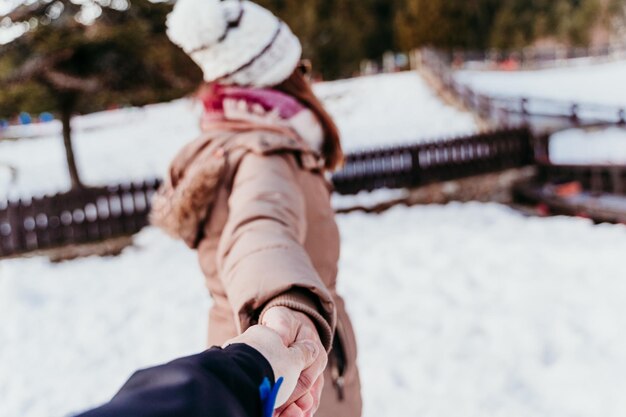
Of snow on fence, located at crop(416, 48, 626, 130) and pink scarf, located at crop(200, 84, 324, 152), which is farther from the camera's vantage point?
snow on fence, located at crop(416, 48, 626, 130)

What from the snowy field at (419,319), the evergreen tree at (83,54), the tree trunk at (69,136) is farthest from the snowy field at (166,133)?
the snowy field at (419,319)

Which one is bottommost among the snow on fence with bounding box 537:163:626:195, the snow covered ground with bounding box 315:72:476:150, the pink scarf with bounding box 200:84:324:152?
the snow covered ground with bounding box 315:72:476:150

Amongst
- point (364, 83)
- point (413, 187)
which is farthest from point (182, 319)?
point (364, 83)

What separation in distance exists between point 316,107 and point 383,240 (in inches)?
238

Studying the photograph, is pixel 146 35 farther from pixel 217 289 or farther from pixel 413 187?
pixel 217 289

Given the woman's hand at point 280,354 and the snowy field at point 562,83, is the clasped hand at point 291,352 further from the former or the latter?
the snowy field at point 562,83

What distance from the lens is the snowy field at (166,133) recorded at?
16.4 metres

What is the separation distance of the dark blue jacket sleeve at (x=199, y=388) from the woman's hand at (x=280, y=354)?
0.03 meters

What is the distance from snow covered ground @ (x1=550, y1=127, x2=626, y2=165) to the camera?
15.2 m

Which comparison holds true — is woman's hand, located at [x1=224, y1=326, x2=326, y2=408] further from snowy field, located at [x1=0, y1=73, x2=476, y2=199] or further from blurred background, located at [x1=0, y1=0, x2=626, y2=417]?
snowy field, located at [x1=0, y1=73, x2=476, y2=199]

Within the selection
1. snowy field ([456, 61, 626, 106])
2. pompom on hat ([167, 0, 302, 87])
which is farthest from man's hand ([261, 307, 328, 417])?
snowy field ([456, 61, 626, 106])

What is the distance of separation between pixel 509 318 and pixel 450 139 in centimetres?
831

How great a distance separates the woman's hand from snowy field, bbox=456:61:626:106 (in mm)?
23366

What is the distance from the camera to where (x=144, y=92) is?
13.1 meters
